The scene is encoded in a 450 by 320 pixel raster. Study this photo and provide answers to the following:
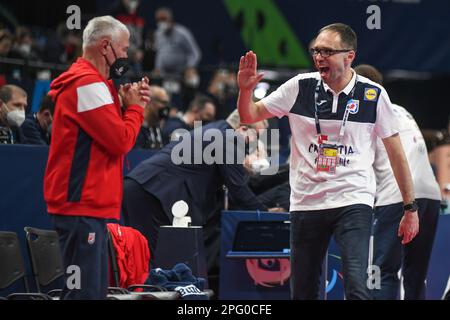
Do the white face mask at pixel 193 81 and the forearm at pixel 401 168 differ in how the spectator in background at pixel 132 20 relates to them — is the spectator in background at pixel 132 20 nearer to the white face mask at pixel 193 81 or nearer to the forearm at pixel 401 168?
the white face mask at pixel 193 81

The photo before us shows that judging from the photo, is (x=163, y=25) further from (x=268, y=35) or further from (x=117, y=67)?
(x=117, y=67)

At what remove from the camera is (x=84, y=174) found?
17.7 ft

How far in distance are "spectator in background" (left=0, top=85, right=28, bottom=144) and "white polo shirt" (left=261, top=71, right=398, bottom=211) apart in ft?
9.59

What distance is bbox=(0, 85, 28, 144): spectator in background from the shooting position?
8320 mm

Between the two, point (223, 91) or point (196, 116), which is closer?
point (196, 116)

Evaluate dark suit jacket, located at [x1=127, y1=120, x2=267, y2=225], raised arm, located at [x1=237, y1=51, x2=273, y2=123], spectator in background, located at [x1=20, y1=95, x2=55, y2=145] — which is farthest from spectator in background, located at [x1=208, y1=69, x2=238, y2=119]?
raised arm, located at [x1=237, y1=51, x2=273, y2=123]

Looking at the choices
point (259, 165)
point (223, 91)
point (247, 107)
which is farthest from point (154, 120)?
point (247, 107)

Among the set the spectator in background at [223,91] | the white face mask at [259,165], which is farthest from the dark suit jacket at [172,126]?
the white face mask at [259,165]

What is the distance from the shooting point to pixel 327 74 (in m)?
6.11

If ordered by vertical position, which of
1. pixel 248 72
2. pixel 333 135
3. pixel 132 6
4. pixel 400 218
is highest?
pixel 132 6

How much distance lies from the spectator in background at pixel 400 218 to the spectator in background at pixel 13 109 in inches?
118

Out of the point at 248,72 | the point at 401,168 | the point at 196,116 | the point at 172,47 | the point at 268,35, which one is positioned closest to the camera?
the point at 248,72

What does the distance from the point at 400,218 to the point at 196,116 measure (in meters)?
4.15
